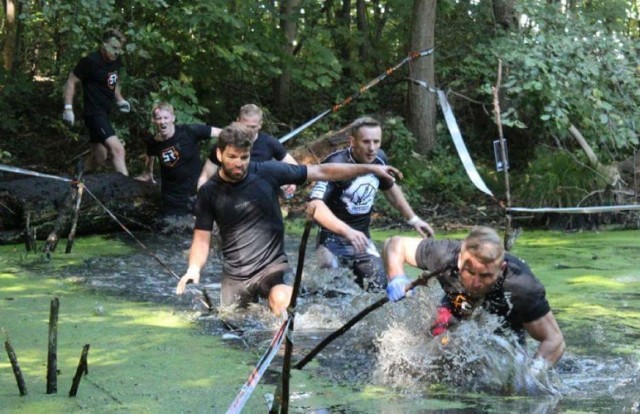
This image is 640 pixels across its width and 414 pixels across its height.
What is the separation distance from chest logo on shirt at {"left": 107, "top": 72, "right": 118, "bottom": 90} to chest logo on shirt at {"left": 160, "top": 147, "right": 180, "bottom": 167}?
4.76ft

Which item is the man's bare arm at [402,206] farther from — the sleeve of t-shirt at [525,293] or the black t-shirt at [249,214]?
the sleeve of t-shirt at [525,293]

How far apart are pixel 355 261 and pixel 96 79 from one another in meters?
5.28

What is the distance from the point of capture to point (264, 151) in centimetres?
925

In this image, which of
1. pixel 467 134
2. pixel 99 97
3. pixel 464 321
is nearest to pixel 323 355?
pixel 464 321

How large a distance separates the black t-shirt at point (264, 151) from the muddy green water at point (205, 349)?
4.07 feet

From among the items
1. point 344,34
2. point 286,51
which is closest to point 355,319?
point 286,51

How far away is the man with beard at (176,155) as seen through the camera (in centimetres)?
1081

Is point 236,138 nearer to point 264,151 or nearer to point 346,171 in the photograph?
point 346,171

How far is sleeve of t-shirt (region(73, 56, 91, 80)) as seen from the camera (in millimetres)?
11609

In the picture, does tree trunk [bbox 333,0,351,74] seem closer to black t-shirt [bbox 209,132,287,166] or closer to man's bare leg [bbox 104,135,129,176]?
man's bare leg [bbox 104,135,129,176]

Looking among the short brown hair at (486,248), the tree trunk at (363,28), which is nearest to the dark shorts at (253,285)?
the short brown hair at (486,248)

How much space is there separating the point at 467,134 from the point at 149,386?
41.0ft

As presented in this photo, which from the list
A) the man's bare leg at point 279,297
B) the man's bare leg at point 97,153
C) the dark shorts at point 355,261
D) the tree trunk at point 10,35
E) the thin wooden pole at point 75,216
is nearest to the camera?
the man's bare leg at point 279,297

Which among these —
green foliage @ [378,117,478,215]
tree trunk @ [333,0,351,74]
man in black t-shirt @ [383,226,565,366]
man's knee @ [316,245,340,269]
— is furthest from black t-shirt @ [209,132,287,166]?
tree trunk @ [333,0,351,74]
